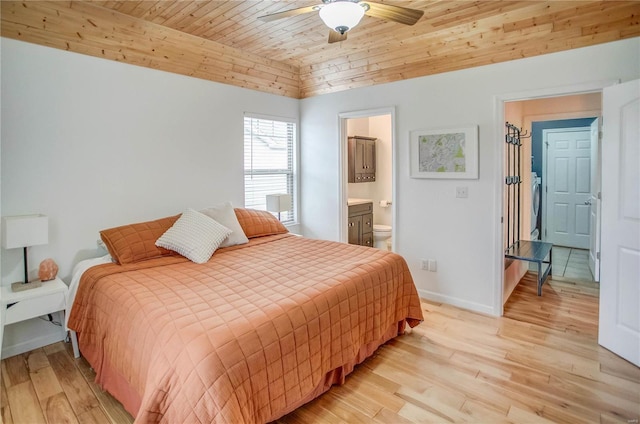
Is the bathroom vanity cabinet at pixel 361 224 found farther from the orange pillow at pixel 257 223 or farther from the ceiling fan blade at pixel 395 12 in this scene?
the ceiling fan blade at pixel 395 12

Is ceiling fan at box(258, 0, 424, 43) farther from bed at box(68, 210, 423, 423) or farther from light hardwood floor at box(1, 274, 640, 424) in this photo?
light hardwood floor at box(1, 274, 640, 424)

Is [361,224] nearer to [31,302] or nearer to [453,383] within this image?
[453,383]

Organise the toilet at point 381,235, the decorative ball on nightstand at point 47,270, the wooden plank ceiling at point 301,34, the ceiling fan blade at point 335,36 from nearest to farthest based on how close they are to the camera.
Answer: the ceiling fan blade at point 335,36 < the wooden plank ceiling at point 301,34 < the decorative ball on nightstand at point 47,270 < the toilet at point 381,235

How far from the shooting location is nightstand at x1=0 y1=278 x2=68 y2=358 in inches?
97.1

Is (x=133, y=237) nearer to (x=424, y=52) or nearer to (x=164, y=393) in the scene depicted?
(x=164, y=393)

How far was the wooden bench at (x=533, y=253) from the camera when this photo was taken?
3.94 meters

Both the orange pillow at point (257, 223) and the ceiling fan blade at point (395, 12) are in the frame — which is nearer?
the ceiling fan blade at point (395, 12)

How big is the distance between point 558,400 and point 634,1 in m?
2.68

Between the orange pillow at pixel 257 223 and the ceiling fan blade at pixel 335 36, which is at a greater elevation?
A: the ceiling fan blade at pixel 335 36

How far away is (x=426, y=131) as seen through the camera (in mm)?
3793

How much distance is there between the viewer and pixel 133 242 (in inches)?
116

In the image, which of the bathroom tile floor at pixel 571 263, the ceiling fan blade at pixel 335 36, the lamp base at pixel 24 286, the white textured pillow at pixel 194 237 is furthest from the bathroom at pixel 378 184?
the lamp base at pixel 24 286

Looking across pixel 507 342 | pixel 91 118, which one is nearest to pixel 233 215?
pixel 91 118

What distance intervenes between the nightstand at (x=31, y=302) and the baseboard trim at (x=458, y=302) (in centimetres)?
332
